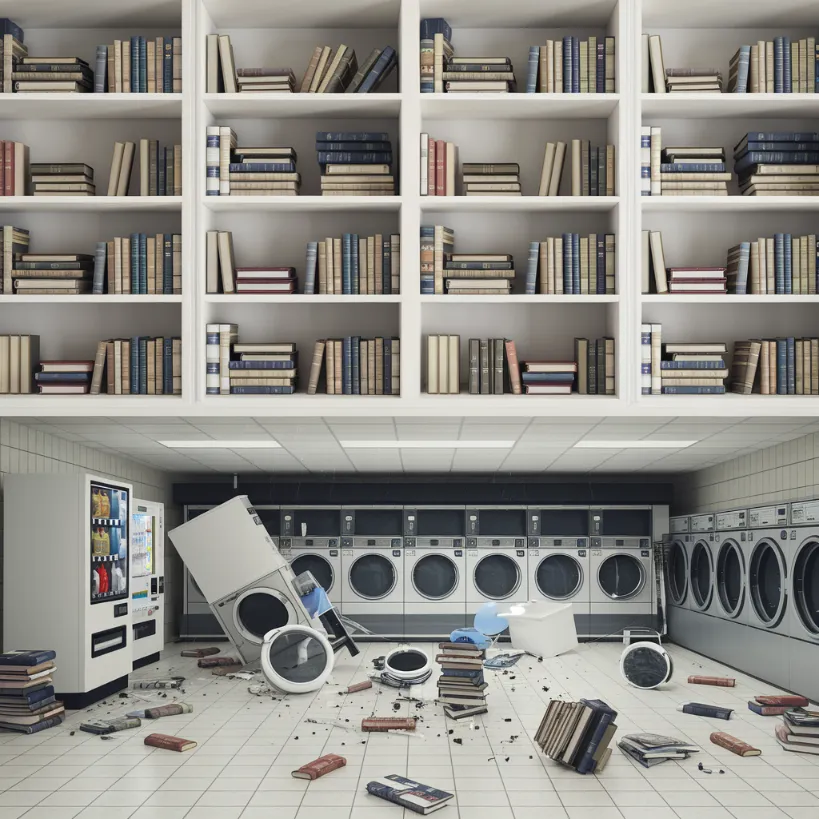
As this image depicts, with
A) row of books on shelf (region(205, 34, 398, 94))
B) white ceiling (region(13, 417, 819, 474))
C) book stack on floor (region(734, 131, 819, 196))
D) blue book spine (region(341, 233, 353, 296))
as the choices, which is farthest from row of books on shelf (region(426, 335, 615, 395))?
row of books on shelf (region(205, 34, 398, 94))

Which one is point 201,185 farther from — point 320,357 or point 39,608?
point 39,608

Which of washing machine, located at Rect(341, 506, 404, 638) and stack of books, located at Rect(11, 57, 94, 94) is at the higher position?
stack of books, located at Rect(11, 57, 94, 94)

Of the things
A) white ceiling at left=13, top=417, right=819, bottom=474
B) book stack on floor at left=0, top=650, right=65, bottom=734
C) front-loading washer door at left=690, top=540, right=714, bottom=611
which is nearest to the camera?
book stack on floor at left=0, top=650, right=65, bottom=734

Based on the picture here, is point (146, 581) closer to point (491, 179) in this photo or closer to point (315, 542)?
point (315, 542)

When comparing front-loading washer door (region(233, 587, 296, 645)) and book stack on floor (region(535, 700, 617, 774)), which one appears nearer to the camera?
book stack on floor (region(535, 700, 617, 774))

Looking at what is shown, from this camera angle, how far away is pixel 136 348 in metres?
5.09

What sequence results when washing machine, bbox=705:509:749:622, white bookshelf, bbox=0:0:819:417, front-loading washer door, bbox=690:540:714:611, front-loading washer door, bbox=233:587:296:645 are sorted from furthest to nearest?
front-loading washer door, bbox=690:540:714:611, front-loading washer door, bbox=233:587:296:645, washing machine, bbox=705:509:749:622, white bookshelf, bbox=0:0:819:417

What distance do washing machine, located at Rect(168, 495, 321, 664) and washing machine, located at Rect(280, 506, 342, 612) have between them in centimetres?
221

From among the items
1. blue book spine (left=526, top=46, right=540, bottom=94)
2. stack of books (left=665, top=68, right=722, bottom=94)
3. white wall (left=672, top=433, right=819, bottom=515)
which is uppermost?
blue book spine (left=526, top=46, right=540, bottom=94)

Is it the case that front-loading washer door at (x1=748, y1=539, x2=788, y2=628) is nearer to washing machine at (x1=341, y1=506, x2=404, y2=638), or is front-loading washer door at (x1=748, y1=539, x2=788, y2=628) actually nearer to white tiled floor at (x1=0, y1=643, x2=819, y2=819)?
white tiled floor at (x1=0, y1=643, x2=819, y2=819)

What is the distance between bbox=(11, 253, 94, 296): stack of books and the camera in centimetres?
505

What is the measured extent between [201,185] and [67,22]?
1307 millimetres

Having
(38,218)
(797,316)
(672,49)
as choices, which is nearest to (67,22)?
(38,218)

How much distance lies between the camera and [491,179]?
5148 millimetres
